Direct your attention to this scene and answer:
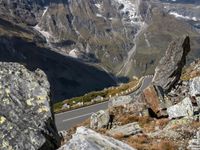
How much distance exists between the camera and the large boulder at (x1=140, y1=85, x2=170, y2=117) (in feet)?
102

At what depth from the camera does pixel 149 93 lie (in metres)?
34.1

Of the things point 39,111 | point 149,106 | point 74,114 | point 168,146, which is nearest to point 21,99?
point 39,111

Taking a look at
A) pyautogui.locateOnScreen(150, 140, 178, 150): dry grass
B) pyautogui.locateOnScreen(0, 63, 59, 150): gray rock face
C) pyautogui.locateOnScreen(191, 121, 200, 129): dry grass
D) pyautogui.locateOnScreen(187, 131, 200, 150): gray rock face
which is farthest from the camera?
pyautogui.locateOnScreen(191, 121, 200, 129): dry grass

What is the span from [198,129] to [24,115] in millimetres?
10684

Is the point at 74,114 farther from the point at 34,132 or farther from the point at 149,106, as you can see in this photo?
the point at 34,132

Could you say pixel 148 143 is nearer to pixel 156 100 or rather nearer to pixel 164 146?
pixel 164 146

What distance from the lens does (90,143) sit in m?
10.7

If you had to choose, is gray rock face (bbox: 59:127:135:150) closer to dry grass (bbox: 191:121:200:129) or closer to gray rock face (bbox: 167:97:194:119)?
dry grass (bbox: 191:121:200:129)

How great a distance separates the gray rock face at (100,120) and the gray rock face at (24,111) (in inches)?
677

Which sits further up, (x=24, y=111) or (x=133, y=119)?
(x=24, y=111)

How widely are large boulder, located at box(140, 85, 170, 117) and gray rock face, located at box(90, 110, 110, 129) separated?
3115 mm

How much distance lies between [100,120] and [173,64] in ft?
56.4

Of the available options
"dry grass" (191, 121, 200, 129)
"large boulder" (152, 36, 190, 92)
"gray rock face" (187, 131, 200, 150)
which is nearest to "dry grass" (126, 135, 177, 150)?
"gray rock face" (187, 131, 200, 150)

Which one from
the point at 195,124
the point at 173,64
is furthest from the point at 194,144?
the point at 173,64
